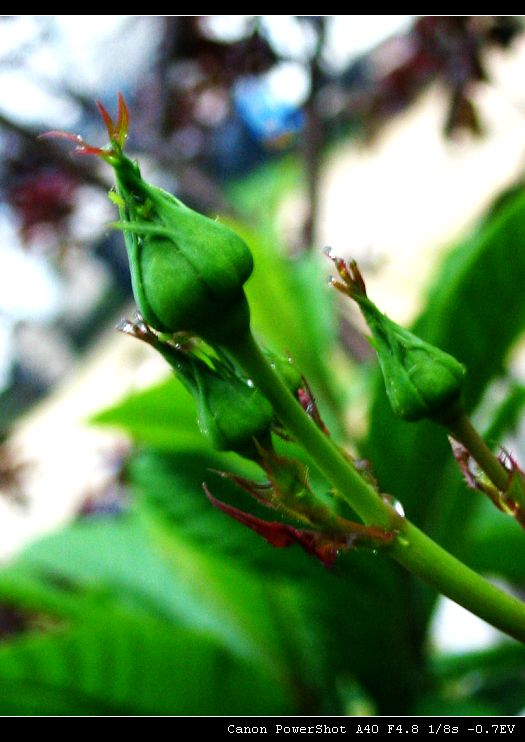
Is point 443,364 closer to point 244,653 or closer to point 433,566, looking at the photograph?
point 433,566

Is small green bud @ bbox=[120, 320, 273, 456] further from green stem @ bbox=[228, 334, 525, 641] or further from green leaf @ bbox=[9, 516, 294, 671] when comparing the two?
green leaf @ bbox=[9, 516, 294, 671]

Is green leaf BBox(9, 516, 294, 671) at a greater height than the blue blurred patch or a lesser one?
lesser

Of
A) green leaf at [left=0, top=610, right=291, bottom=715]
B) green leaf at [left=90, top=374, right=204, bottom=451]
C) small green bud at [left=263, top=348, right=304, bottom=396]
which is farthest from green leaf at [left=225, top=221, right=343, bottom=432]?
small green bud at [left=263, top=348, right=304, bottom=396]

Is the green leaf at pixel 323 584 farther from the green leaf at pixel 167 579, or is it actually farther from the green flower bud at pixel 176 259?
the green flower bud at pixel 176 259

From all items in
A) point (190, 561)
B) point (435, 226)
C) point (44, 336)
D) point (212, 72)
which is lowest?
point (190, 561)

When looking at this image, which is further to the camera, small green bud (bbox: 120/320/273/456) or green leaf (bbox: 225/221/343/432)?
green leaf (bbox: 225/221/343/432)

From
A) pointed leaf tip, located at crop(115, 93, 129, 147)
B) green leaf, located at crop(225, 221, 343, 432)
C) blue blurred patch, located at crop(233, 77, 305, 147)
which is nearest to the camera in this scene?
pointed leaf tip, located at crop(115, 93, 129, 147)
